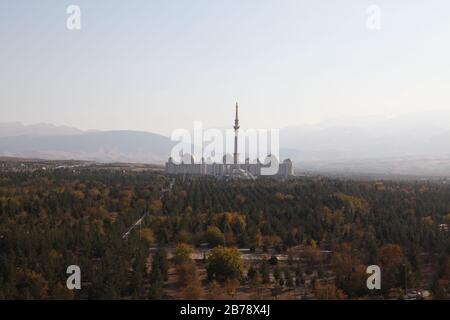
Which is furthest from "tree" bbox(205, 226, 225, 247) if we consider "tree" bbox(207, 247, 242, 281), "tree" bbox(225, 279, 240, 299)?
"tree" bbox(225, 279, 240, 299)

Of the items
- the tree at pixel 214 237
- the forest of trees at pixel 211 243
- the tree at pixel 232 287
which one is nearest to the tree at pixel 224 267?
the forest of trees at pixel 211 243

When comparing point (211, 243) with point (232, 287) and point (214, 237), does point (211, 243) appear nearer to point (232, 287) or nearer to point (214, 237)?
point (214, 237)

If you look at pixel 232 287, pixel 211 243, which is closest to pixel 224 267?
pixel 232 287

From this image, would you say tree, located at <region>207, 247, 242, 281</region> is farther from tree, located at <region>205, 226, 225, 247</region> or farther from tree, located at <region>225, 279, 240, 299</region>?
tree, located at <region>205, 226, 225, 247</region>

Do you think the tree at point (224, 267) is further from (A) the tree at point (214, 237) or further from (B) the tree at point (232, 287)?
(A) the tree at point (214, 237)
